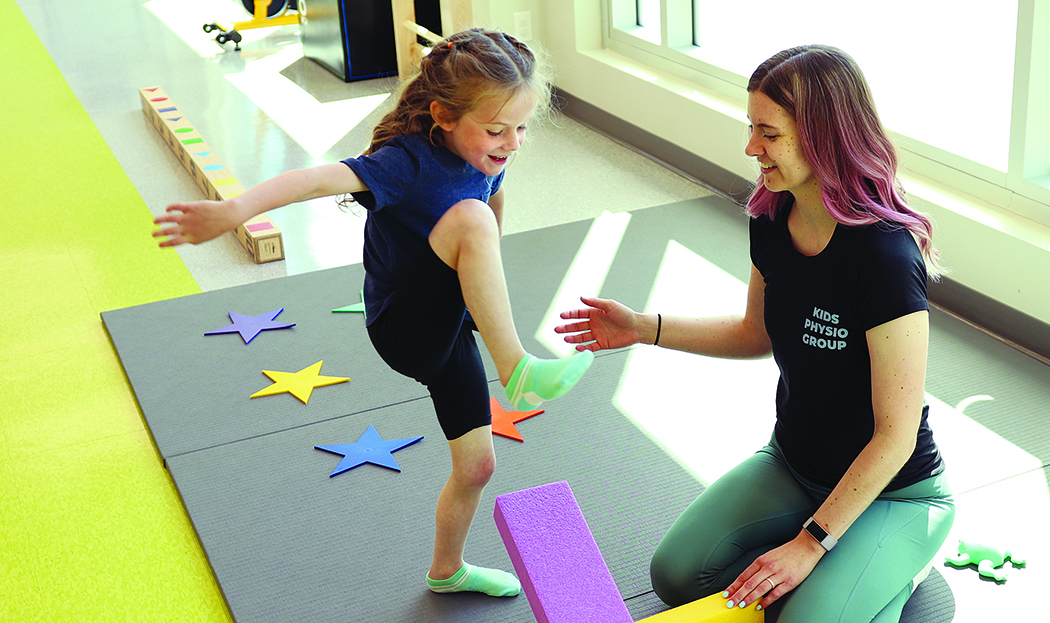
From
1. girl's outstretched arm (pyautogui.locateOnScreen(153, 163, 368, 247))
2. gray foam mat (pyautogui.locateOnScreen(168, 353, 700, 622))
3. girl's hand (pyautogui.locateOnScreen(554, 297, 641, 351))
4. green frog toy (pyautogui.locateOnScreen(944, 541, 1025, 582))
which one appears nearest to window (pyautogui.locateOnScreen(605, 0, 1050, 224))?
green frog toy (pyautogui.locateOnScreen(944, 541, 1025, 582))

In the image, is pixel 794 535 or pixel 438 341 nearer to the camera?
pixel 438 341

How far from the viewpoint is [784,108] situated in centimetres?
153

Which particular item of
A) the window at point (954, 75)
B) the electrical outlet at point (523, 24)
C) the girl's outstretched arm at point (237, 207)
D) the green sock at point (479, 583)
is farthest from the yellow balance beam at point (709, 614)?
the electrical outlet at point (523, 24)

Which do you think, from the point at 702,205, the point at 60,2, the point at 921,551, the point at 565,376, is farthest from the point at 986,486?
the point at 60,2

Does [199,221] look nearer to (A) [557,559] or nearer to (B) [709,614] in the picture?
(A) [557,559]

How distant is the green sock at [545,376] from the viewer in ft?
4.83

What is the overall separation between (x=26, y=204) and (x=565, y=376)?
11.1 ft

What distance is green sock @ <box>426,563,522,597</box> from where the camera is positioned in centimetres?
193

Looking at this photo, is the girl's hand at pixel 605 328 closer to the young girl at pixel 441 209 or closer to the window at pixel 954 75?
the young girl at pixel 441 209

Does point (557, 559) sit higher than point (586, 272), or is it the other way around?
point (557, 559)

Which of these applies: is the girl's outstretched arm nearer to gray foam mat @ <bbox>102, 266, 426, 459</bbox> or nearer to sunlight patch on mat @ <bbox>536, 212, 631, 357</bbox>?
gray foam mat @ <bbox>102, 266, 426, 459</bbox>

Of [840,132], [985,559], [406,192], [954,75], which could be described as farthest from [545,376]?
[954,75]

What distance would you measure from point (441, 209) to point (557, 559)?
23.0 inches

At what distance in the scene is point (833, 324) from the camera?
5.32 feet
